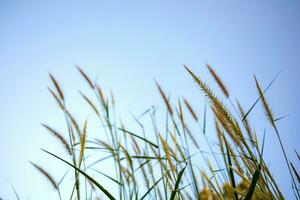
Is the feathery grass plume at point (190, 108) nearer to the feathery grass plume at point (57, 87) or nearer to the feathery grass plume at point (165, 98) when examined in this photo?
the feathery grass plume at point (165, 98)

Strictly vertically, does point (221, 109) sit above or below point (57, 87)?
below

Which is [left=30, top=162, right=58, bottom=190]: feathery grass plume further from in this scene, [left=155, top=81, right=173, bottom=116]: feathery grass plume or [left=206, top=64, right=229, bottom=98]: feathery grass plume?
[left=206, top=64, right=229, bottom=98]: feathery grass plume

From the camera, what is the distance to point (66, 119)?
1.59 meters

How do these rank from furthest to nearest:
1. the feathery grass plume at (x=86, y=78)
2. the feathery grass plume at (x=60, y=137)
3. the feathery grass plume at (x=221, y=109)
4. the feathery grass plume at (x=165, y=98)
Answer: the feathery grass plume at (x=86, y=78) < the feathery grass plume at (x=165, y=98) < the feathery grass plume at (x=60, y=137) < the feathery grass plume at (x=221, y=109)

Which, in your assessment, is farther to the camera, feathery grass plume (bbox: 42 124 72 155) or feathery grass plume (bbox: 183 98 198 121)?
feathery grass plume (bbox: 183 98 198 121)

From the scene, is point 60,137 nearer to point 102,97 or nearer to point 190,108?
point 102,97

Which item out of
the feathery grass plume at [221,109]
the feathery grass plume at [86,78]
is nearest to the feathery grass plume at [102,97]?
the feathery grass plume at [86,78]

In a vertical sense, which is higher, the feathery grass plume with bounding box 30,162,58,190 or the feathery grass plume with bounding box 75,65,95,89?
the feathery grass plume with bounding box 75,65,95,89

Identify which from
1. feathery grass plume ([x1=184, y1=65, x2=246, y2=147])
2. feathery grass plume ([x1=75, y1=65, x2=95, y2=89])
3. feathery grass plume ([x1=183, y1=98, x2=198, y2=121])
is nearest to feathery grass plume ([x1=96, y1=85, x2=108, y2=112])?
feathery grass plume ([x1=75, y1=65, x2=95, y2=89])

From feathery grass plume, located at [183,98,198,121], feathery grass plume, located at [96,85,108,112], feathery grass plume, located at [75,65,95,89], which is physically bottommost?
feathery grass plume, located at [183,98,198,121]

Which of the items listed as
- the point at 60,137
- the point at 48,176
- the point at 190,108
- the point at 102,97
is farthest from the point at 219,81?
the point at 48,176

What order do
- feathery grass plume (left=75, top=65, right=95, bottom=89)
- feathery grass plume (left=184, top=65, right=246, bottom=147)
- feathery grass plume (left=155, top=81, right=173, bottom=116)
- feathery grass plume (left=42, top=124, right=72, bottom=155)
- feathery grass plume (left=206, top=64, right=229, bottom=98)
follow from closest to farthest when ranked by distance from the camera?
feathery grass plume (left=184, top=65, right=246, bottom=147)
feathery grass plume (left=42, top=124, right=72, bottom=155)
feathery grass plume (left=206, top=64, right=229, bottom=98)
feathery grass plume (left=155, top=81, right=173, bottom=116)
feathery grass plume (left=75, top=65, right=95, bottom=89)

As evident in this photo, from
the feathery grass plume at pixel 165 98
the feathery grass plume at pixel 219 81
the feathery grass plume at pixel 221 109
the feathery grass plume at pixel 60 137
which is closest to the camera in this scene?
the feathery grass plume at pixel 221 109

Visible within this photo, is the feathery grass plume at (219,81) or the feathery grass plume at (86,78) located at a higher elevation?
the feathery grass plume at (86,78)
